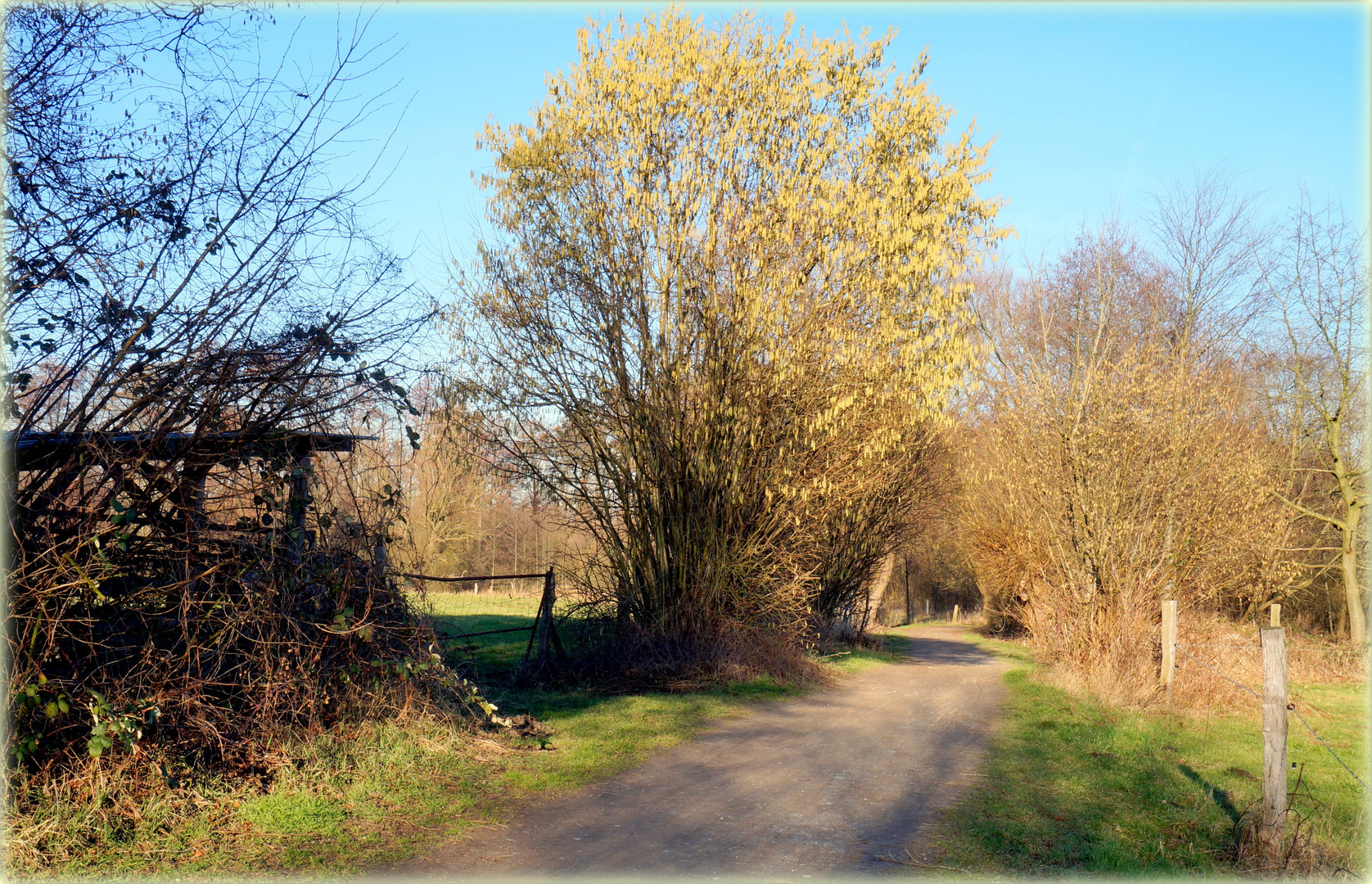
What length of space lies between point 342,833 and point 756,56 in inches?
462

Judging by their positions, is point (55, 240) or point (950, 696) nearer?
point (55, 240)

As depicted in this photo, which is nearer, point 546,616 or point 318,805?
point 318,805

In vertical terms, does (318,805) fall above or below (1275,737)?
below

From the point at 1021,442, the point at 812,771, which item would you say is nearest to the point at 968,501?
the point at 1021,442

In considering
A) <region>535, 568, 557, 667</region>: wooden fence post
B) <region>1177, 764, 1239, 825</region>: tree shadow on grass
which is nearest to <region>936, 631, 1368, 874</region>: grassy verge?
<region>1177, 764, 1239, 825</region>: tree shadow on grass

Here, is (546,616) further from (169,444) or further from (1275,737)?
(1275,737)

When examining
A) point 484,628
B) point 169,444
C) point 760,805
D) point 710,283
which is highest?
point 710,283

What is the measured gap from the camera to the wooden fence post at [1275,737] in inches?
242

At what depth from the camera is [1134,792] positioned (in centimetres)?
782

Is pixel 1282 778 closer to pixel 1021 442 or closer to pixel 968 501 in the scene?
pixel 1021 442

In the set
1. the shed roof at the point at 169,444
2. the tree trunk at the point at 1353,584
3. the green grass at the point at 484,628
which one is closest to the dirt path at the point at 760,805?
the green grass at the point at 484,628

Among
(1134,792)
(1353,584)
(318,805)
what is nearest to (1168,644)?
(1134,792)

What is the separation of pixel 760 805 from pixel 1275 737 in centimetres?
Answer: 362

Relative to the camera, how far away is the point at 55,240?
590cm
